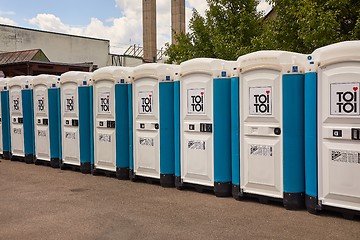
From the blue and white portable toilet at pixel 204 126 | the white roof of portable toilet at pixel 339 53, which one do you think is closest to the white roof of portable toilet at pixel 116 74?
the blue and white portable toilet at pixel 204 126

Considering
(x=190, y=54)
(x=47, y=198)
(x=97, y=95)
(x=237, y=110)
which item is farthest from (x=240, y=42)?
(x=47, y=198)

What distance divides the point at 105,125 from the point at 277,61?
3.91m

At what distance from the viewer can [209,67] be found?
6.31 m

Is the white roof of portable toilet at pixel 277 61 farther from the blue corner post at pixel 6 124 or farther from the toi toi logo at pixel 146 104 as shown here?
the blue corner post at pixel 6 124

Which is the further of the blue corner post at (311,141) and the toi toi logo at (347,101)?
the blue corner post at (311,141)

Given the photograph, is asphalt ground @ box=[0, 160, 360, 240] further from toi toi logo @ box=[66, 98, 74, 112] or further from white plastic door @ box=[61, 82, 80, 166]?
toi toi logo @ box=[66, 98, 74, 112]

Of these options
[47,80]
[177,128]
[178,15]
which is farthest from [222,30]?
[178,15]

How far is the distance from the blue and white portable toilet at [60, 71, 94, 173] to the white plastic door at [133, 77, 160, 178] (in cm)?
140

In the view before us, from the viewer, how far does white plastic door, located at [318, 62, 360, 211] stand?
486 centimetres

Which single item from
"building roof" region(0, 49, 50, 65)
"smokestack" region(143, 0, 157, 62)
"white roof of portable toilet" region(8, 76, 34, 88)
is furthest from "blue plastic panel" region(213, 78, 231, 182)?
"smokestack" region(143, 0, 157, 62)

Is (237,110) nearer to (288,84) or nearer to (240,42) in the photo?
(288,84)

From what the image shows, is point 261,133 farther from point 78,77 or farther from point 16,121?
point 16,121

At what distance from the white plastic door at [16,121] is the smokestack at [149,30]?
21.6 meters

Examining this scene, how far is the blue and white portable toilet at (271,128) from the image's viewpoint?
5445 millimetres
